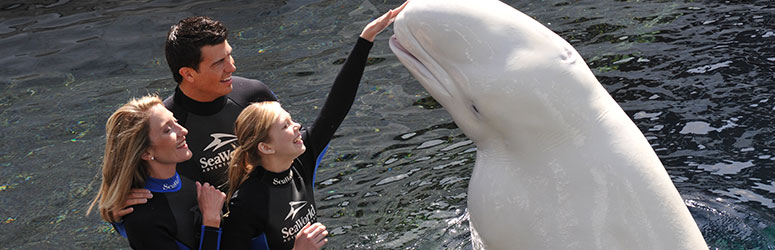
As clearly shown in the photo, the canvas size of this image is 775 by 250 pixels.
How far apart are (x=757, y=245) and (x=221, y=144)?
2.75 meters

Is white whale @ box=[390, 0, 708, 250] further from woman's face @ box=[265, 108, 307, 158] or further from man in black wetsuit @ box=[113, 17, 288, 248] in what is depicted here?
man in black wetsuit @ box=[113, 17, 288, 248]

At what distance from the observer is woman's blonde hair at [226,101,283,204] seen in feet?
11.8

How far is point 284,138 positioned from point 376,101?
3.45 m

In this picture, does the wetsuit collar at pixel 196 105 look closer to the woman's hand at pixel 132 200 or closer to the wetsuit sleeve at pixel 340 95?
the wetsuit sleeve at pixel 340 95

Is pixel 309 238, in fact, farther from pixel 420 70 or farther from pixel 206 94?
pixel 420 70

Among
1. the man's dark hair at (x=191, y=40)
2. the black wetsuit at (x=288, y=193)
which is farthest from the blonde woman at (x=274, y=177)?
the man's dark hair at (x=191, y=40)

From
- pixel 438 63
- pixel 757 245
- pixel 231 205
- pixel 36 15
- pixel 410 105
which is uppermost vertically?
pixel 438 63

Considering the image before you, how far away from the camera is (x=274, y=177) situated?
375 centimetres

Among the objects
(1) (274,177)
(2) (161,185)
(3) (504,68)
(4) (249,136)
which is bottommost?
(1) (274,177)

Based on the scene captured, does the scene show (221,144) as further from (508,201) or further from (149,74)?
(149,74)

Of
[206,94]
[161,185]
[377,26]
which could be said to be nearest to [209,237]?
[161,185]

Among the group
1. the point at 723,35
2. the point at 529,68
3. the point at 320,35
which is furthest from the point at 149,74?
the point at 529,68

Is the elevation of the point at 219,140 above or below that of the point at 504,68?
below

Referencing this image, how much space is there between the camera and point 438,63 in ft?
9.09
